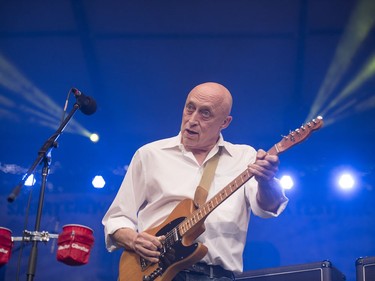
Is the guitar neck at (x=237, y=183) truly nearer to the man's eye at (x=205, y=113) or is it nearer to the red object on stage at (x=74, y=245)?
the man's eye at (x=205, y=113)

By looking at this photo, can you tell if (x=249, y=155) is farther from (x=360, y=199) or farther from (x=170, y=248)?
(x=360, y=199)

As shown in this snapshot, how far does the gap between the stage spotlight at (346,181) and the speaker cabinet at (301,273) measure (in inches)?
56.6

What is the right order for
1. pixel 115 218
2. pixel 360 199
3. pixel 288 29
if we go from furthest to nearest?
pixel 288 29
pixel 360 199
pixel 115 218

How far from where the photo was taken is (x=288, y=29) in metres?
5.68

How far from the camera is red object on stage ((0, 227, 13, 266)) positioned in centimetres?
496

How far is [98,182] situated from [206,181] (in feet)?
8.21

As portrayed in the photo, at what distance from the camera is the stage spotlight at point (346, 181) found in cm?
532

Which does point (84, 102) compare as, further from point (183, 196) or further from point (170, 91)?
point (170, 91)

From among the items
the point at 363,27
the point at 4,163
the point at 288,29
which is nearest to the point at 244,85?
the point at 288,29

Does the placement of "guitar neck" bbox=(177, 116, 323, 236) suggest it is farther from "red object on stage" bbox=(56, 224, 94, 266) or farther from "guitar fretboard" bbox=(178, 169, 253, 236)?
"red object on stage" bbox=(56, 224, 94, 266)

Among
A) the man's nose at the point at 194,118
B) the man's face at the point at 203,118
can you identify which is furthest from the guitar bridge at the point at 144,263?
the man's nose at the point at 194,118

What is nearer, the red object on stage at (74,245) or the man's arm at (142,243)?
the man's arm at (142,243)

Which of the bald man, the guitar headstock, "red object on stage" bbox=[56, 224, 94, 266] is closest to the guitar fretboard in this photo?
the bald man

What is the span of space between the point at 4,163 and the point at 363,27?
153 inches
